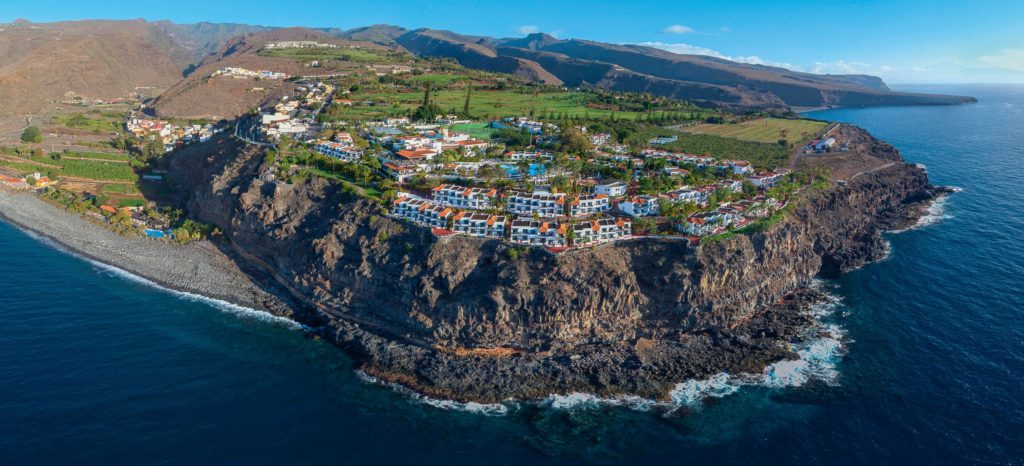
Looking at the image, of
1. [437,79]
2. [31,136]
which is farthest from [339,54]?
[31,136]

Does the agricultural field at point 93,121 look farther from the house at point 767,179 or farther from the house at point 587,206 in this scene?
the house at point 767,179

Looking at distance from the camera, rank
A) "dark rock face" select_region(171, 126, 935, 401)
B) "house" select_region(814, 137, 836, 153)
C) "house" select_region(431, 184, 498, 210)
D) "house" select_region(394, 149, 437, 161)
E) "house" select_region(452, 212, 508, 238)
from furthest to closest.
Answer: "house" select_region(814, 137, 836, 153)
"house" select_region(394, 149, 437, 161)
"house" select_region(431, 184, 498, 210)
"house" select_region(452, 212, 508, 238)
"dark rock face" select_region(171, 126, 935, 401)

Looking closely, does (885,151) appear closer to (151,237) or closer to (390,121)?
(390,121)

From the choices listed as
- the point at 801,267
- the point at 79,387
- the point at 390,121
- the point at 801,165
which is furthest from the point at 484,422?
the point at 801,165

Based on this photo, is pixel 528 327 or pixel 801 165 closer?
pixel 528 327

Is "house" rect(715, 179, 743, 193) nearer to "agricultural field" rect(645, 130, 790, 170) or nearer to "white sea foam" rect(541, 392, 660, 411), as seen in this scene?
"agricultural field" rect(645, 130, 790, 170)

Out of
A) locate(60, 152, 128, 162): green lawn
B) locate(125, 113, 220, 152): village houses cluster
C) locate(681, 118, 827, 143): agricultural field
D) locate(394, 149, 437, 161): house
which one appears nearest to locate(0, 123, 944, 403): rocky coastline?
locate(394, 149, 437, 161): house

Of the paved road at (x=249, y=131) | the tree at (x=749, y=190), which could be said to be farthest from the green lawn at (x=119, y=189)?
the tree at (x=749, y=190)
